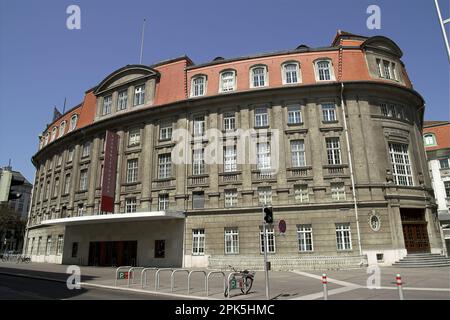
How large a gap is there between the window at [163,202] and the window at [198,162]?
3.53 metres

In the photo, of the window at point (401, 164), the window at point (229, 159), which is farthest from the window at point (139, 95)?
the window at point (401, 164)

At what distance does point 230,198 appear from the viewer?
87.1 feet

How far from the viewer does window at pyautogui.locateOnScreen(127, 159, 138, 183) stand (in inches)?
1208

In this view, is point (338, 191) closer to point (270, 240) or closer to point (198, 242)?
point (270, 240)

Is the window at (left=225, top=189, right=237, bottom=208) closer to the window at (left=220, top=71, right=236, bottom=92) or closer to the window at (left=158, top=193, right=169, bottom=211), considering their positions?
the window at (left=158, top=193, right=169, bottom=211)

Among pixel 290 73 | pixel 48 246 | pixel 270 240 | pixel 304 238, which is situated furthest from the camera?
pixel 48 246

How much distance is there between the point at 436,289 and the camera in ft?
40.7

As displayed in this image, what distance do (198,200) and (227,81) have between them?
11692mm

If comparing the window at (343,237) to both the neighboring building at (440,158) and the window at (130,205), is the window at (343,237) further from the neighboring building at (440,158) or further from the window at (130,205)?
the neighboring building at (440,158)

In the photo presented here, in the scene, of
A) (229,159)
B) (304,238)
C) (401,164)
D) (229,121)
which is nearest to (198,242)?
(229,159)

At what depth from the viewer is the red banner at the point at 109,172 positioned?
2933cm
